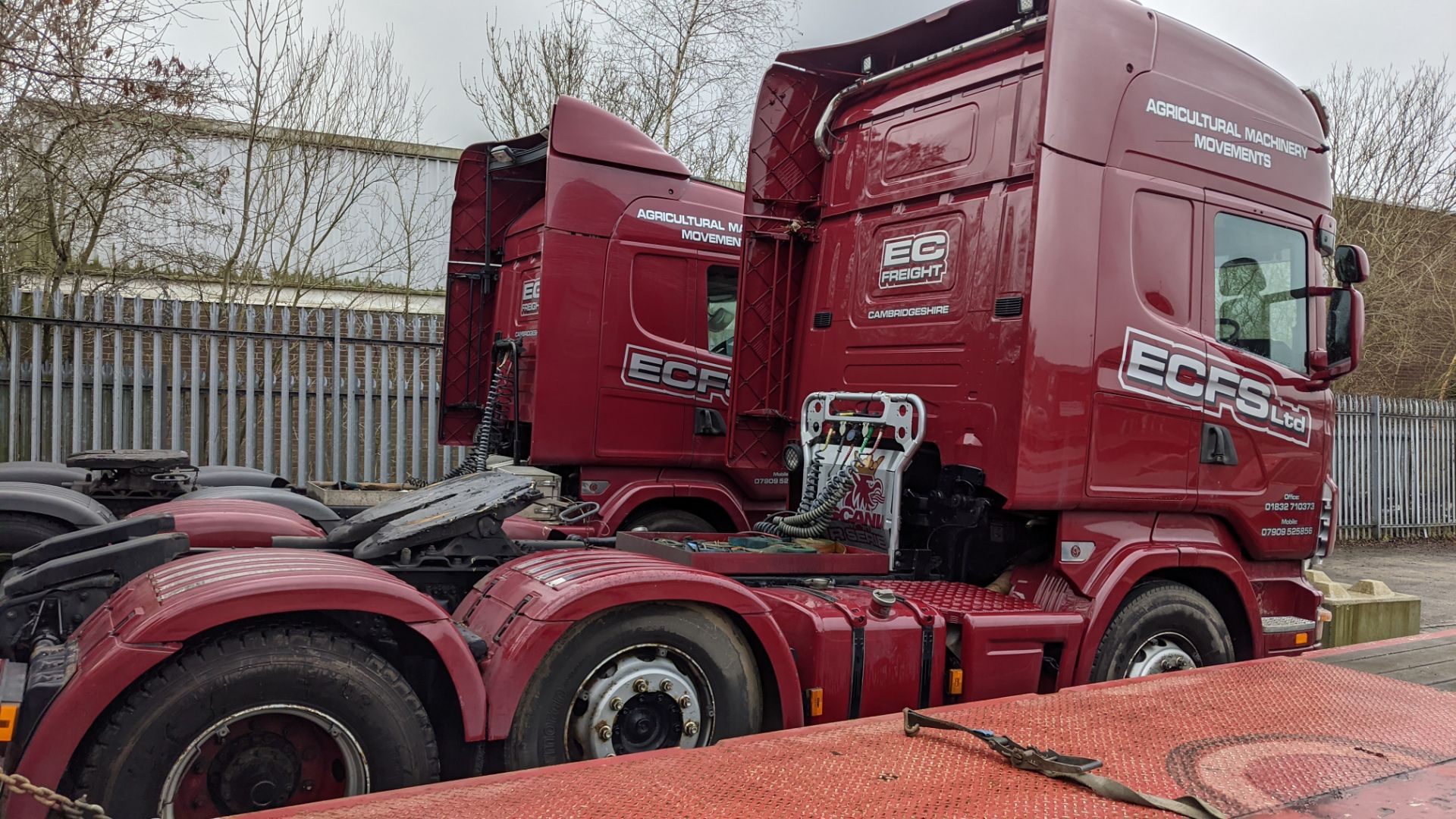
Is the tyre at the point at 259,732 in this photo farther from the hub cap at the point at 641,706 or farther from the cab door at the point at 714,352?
the cab door at the point at 714,352

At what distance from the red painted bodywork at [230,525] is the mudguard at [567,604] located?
1.62 metres

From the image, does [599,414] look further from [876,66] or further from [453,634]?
[453,634]

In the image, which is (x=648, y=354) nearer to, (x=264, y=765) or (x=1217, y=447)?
(x=1217, y=447)

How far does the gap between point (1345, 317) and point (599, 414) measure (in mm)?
4643

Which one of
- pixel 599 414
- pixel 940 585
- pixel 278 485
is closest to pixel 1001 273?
pixel 940 585

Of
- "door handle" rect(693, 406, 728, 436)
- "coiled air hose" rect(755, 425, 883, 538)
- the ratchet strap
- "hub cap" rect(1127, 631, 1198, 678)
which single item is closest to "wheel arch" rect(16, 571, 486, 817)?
the ratchet strap

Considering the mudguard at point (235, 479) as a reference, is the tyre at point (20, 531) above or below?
below

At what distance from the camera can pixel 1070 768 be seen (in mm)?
2701

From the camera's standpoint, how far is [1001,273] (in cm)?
445

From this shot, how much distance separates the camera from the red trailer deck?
247cm

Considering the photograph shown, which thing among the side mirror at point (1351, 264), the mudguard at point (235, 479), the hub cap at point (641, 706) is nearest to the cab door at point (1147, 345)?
the side mirror at point (1351, 264)

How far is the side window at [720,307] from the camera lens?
24.8 ft

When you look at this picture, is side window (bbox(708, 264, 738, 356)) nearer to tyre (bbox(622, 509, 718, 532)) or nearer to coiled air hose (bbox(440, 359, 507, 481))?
tyre (bbox(622, 509, 718, 532))

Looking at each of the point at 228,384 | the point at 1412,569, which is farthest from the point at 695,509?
the point at 1412,569
